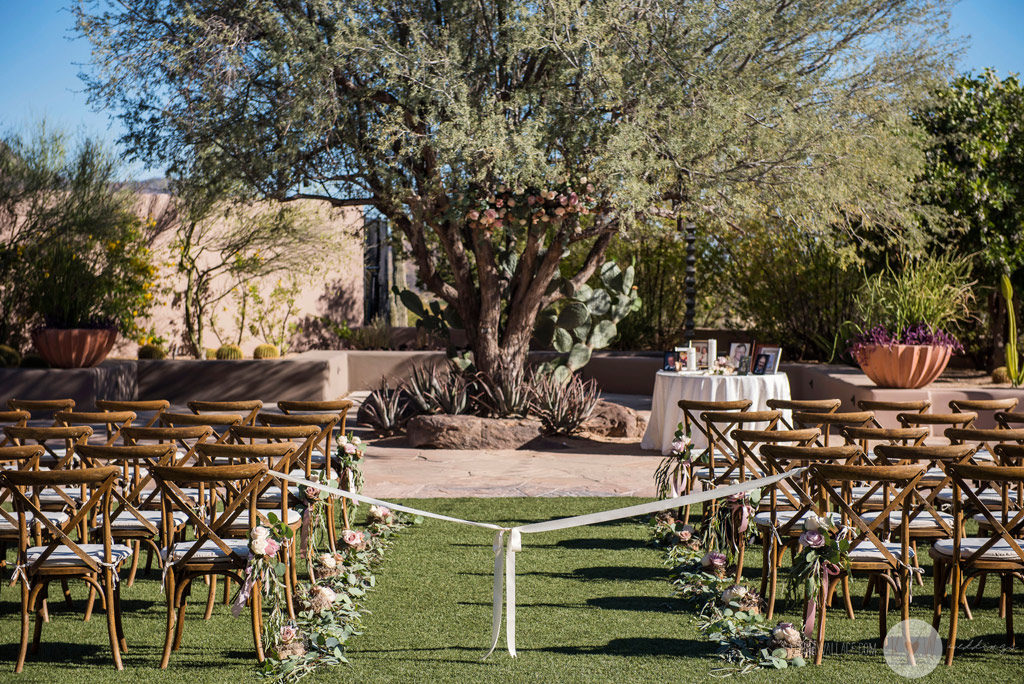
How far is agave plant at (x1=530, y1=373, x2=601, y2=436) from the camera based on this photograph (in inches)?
411

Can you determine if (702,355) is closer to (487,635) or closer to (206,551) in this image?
(487,635)

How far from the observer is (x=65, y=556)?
4.03 meters

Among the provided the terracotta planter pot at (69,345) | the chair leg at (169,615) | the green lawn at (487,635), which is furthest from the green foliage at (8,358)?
the chair leg at (169,615)

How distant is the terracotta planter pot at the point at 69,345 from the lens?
12.0m

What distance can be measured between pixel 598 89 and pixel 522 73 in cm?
127

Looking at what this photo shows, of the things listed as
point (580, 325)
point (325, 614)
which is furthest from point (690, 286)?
Result: point (325, 614)

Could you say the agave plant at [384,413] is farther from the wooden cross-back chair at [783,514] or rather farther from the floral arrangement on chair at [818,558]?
the floral arrangement on chair at [818,558]

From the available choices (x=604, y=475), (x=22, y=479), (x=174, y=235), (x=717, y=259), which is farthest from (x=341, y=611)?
(x=717, y=259)

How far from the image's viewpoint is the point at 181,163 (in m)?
9.68

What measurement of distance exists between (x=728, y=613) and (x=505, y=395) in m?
6.22

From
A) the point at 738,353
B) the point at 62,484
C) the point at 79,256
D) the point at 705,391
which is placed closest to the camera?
the point at 62,484

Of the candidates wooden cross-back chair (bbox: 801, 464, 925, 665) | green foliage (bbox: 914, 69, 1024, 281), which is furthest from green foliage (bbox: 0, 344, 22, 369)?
green foliage (bbox: 914, 69, 1024, 281)

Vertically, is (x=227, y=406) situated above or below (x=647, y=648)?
above

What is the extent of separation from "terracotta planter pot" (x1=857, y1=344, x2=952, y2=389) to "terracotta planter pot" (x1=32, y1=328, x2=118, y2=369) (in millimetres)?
9026
